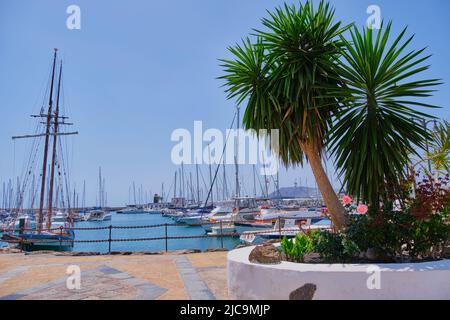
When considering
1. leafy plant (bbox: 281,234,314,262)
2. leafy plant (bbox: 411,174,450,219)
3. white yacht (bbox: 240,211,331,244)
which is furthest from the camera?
white yacht (bbox: 240,211,331,244)

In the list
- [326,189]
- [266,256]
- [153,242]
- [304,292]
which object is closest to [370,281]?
[304,292]

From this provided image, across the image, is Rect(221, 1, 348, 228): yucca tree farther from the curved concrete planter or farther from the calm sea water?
the calm sea water

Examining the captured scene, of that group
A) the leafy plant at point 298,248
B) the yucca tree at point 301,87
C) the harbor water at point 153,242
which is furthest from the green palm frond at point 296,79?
the harbor water at point 153,242

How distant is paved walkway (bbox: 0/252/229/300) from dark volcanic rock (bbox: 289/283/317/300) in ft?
4.81

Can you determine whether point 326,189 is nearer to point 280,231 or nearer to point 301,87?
point 301,87

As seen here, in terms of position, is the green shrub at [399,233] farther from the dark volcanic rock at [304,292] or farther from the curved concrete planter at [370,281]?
the dark volcanic rock at [304,292]

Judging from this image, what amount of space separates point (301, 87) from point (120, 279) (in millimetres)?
5600

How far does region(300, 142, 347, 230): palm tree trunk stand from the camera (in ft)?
23.1

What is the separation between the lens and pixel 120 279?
7828 mm

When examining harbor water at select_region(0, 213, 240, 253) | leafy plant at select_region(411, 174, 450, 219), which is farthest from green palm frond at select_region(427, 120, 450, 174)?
harbor water at select_region(0, 213, 240, 253)

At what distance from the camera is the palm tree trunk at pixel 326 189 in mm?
7047
